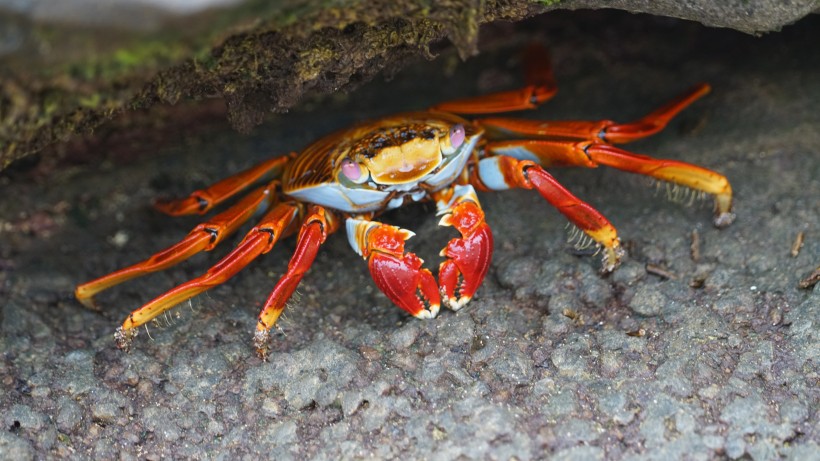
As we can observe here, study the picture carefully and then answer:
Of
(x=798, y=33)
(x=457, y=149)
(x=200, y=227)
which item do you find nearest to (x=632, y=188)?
(x=457, y=149)

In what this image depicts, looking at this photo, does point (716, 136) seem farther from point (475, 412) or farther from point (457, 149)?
point (475, 412)

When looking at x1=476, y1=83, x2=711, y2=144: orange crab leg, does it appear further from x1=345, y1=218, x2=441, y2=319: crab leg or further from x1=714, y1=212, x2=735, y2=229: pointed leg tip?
x1=345, y1=218, x2=441, y2=319: crab leg

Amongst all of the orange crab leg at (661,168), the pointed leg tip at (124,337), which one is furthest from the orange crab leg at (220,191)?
the orange crab leg at (661,168)

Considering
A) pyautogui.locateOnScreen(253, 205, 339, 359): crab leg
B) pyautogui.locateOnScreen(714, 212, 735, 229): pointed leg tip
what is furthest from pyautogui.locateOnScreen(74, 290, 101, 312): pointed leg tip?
pyautogui.locateOnScreen(714, 212, 735, 229): pointed leg tip

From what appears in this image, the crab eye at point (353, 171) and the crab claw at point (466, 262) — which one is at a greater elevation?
the crab eye at point (353, 171)

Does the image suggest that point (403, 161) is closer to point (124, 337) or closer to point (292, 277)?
point (292, 277)

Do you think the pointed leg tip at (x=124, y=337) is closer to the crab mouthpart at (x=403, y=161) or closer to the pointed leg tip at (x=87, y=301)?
the pointed leg tip at (x=87, y=301)
